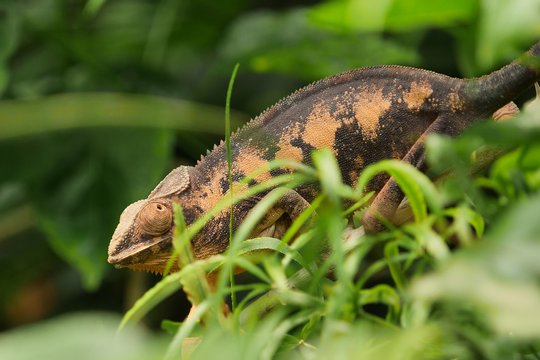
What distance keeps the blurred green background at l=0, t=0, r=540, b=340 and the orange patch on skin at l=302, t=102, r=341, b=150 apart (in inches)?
14.4

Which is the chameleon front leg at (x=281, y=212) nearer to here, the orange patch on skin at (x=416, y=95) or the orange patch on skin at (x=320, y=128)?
the orange patch on skin at (x=320, y=128)

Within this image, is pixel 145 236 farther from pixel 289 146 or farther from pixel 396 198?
pixel 396 198

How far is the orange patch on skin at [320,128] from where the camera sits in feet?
5.41

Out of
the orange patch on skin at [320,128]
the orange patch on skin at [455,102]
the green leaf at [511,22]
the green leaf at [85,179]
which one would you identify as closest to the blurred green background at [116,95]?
the green leaf at [85,179]

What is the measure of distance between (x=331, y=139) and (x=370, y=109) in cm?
9

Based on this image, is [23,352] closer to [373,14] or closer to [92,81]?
[373,14]

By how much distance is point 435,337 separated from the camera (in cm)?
76

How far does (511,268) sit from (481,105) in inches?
38.4

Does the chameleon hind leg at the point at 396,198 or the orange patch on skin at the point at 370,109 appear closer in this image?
the chameleon hind leg at the point at 396,198

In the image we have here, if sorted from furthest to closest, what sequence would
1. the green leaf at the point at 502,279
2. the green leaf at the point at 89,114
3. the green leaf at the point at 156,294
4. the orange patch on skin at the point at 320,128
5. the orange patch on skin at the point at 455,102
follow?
the green leaf at the point at 89,114 < the orange patch on skin at the point at 320,128 < the orange patch on skin at the point at 455,102 < the green leaf at the point at 156,294 < the green leaf at the point at 502,279

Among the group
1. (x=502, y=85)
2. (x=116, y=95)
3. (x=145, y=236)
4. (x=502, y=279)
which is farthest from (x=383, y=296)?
(x=116, y=95)

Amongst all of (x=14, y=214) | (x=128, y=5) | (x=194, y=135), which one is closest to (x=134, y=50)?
(x=128, y=5)

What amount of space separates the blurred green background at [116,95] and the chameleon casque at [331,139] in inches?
14.4

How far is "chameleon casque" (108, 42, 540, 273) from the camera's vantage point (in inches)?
59.9
